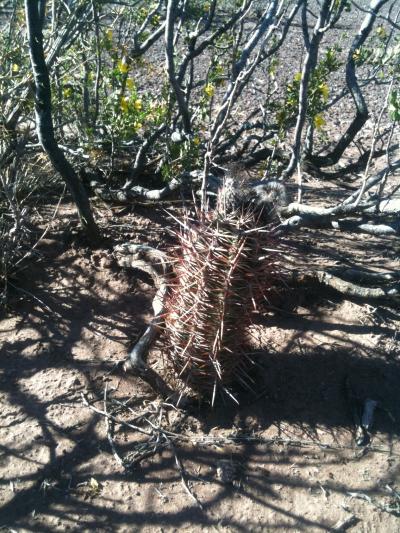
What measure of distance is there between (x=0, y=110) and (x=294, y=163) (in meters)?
1.98

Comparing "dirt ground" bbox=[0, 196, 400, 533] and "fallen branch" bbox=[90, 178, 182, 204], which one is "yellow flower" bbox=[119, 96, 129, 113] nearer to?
"fallen branch" bbox=[90, 178, 182, 204]

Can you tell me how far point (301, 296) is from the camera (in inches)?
141

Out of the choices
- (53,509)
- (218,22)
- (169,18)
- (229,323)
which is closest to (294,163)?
(169,18)

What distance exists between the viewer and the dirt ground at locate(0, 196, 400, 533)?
2.57 m

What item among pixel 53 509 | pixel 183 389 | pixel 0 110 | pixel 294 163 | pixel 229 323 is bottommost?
pixel 53 509

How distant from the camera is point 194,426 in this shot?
2.94m

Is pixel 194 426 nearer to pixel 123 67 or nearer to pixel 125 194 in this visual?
pixel 125 194

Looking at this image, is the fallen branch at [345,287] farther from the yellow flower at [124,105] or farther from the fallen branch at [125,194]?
the yellow flower at [124,105]

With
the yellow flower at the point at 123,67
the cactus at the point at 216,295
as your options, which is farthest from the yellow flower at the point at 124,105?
the cactus at the point at 216,295

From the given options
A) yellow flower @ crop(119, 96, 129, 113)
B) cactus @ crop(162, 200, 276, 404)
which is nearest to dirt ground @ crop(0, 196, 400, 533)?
cactus @ crop(162, 200, 276, 404)

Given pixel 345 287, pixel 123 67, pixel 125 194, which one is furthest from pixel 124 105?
pixel 345 287

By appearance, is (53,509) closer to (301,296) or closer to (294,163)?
(301,296)

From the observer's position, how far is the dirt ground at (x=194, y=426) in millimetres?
2572

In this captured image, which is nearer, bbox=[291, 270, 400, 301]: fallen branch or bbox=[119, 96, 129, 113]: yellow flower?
bbox=[291, 270, 400, 301]: fallen branch
